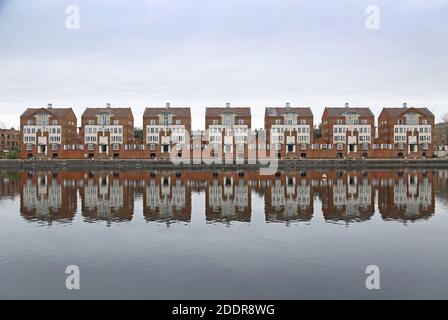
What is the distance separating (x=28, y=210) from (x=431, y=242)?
75.8 ft

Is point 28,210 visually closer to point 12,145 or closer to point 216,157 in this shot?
point 216,157

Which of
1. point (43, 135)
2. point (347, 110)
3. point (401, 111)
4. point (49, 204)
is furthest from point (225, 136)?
point (49, 204)

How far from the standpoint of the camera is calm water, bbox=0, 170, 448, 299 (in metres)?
11.3

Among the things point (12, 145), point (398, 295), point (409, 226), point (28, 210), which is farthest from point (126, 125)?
point (398, 295)

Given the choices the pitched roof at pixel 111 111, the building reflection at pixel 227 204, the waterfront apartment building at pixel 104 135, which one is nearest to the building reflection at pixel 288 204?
the building reflection at pixel 227 204

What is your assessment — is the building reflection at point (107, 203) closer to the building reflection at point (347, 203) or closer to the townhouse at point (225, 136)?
the building reflection at point (347, 203)

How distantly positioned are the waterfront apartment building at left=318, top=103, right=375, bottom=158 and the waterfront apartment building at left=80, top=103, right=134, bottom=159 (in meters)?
44.8

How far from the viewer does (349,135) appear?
286 feet

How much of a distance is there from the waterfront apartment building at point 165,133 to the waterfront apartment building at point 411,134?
44549mm

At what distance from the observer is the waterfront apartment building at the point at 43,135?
86.6 m

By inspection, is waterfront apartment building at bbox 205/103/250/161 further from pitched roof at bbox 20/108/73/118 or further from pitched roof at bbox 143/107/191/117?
pitched roof at bbox 20/108/73/118

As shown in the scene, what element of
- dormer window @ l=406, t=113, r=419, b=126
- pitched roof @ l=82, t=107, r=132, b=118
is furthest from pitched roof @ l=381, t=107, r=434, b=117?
pitched roof @ l=82, t=107, r=132, b=118

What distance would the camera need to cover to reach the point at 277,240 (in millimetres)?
16719
